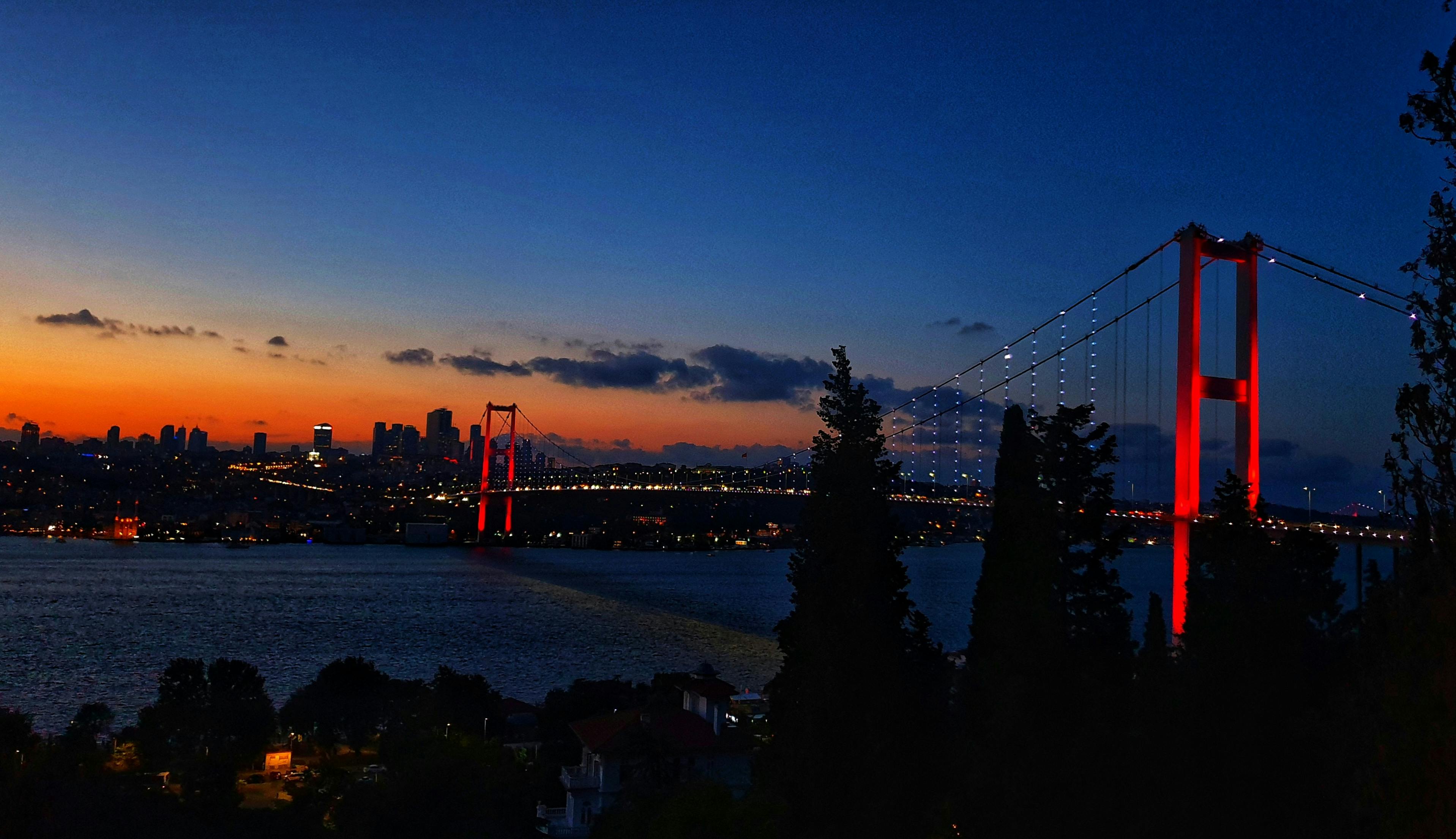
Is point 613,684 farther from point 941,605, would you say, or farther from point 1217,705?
point 941,605

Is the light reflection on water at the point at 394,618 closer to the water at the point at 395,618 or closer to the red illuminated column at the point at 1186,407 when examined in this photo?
the water at the point at 395,618

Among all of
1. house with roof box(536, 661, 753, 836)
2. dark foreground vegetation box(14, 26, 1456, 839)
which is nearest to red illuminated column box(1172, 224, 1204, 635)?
dark foreground vegetation box(14, 26, 1456, 839)

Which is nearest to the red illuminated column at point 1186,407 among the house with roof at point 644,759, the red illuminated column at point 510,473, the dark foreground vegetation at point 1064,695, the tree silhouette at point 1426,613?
the dark foreground vegetation at point 1064,695

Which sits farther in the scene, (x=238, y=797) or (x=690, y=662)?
(x=690, y=662)

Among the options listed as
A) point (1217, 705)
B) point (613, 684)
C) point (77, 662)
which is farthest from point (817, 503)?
point (77, 662)

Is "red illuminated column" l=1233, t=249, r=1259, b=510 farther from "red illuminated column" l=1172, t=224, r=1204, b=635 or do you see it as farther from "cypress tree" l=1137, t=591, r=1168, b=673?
"cypress tree" l=1137, t=591, r=1168, b=673

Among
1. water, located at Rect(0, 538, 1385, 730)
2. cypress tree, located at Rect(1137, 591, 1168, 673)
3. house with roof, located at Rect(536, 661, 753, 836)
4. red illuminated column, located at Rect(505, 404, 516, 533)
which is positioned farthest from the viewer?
red illuminated column, located at Rect(505, 404, 516, 533)
